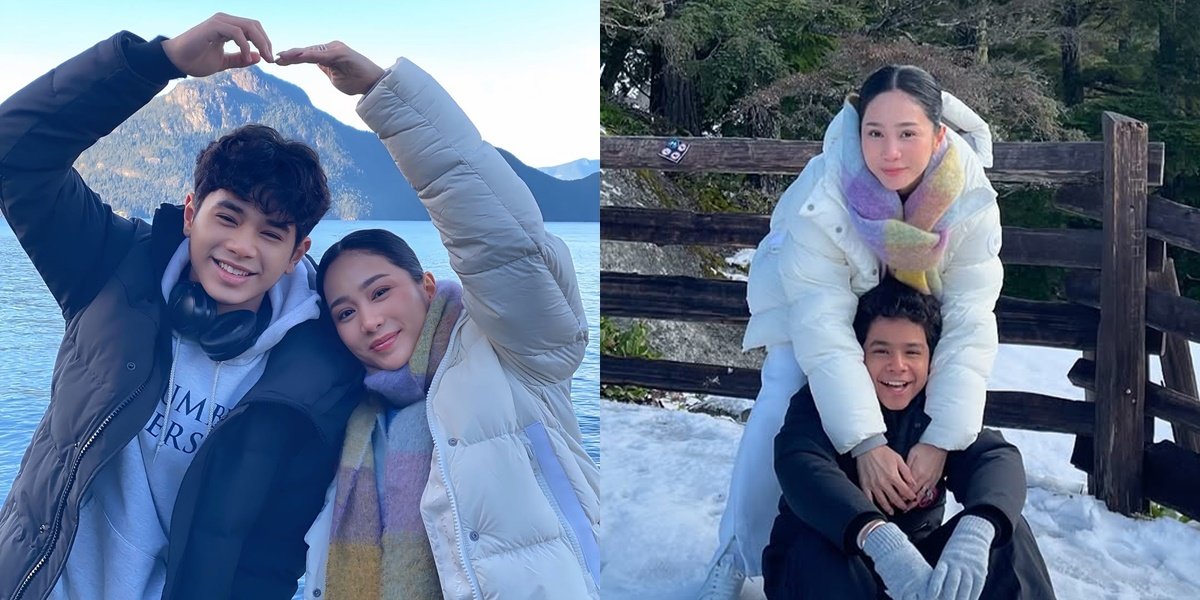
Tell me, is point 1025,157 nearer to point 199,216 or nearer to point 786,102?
point 786,102

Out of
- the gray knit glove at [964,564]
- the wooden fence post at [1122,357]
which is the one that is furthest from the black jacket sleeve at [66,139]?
the wooden fence post at [1122,357]

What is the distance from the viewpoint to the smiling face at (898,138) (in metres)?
1.92

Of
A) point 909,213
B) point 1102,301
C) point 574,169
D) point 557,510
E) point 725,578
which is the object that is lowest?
point 725,578

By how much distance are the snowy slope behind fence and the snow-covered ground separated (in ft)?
0.30

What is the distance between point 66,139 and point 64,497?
582 millimetres

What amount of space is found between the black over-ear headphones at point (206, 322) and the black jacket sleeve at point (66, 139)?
0.15m

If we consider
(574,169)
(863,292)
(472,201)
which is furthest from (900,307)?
(472,201)

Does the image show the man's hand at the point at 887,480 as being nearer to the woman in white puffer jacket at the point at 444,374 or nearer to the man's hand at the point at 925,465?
the man's hand at the point at 925,465

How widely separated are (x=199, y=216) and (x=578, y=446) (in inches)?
31.3

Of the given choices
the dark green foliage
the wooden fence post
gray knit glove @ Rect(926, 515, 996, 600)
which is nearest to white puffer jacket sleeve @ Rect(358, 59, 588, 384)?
gray knit glove @ Rect(926, 515, 996, 600)

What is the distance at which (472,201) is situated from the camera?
1811mm

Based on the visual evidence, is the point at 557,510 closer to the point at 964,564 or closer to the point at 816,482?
the point at 816,482

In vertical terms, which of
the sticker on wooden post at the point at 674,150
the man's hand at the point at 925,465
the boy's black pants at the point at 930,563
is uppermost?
the sticker on wooden post at the point at 674,150

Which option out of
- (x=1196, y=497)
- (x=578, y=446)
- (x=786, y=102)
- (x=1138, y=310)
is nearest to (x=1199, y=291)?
(x=1138, y=310)
